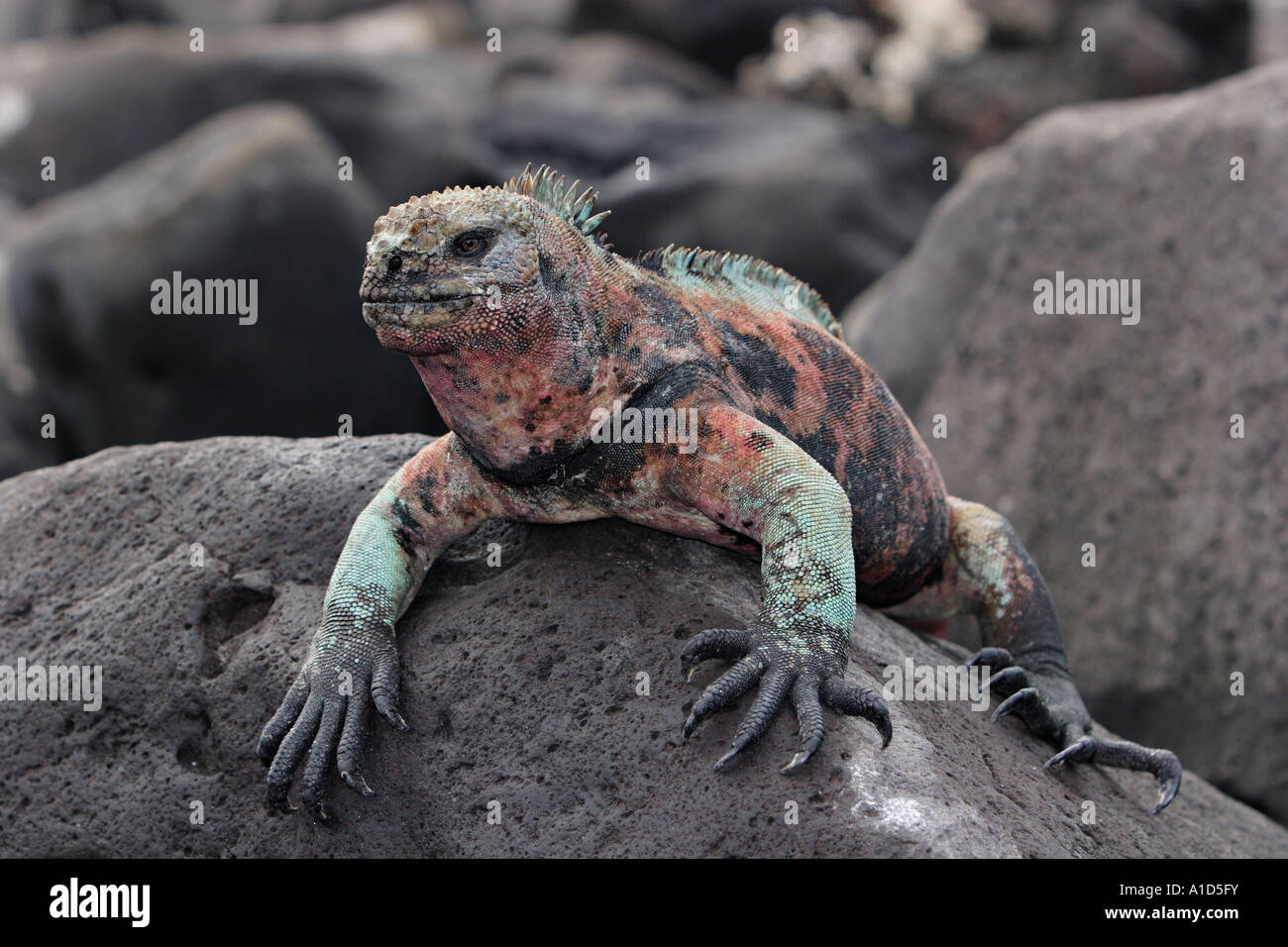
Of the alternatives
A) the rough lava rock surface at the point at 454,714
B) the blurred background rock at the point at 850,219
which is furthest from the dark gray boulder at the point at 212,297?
the rough lava rock surface at the point at 454,714

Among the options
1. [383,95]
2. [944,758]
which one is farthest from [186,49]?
[944,758]

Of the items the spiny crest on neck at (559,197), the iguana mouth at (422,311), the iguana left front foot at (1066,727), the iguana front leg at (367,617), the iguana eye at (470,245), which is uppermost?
the spiny crest on neck at (559,197)

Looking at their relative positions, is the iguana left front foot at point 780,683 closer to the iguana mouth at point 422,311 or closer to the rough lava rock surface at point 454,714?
the rough lava rock surface at point 454,714

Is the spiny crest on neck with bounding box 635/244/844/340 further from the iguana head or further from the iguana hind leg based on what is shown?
the iguana hind leg

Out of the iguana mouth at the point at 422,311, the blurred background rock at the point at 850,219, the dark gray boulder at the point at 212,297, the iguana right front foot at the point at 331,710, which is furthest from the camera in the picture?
the dark gray boulder at the point at 212,297

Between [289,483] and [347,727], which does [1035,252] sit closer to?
[289,483]

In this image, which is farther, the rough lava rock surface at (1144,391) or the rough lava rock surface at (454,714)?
the rough lava rock surface at (1144,391)
